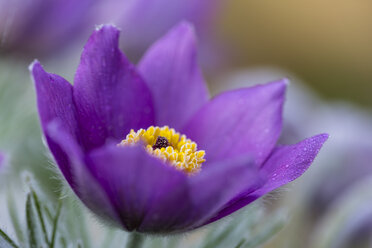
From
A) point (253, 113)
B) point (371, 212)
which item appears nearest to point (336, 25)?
point (371, 212)

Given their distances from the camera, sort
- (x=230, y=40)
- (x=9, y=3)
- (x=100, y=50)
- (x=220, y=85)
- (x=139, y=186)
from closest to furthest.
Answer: (x=139, y=186), (x=100, y=50), (x=9, y=3), (x=230, y=40), (x=220, y=85)

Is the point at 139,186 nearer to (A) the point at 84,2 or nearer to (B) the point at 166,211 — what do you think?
(B) the point at 166,211

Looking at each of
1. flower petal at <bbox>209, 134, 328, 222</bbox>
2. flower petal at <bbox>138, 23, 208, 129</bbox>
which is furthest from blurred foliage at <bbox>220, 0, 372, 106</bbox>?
flower petal at <bbox>209, 134, 328, 222</bbox>

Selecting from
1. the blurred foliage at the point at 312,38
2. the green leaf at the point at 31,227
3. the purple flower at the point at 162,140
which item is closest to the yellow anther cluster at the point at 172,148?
the purple flower at the point at 162,140

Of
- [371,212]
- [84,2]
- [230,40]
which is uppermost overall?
[84,2]

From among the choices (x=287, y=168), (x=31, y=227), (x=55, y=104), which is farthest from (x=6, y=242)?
(x=287, y=168)

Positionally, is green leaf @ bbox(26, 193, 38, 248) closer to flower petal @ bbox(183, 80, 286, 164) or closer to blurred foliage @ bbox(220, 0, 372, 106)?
flower petal @ bbox(183, 80, 286, 164)

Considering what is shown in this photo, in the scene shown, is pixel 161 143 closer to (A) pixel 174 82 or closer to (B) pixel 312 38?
(A) pixel 174 82
